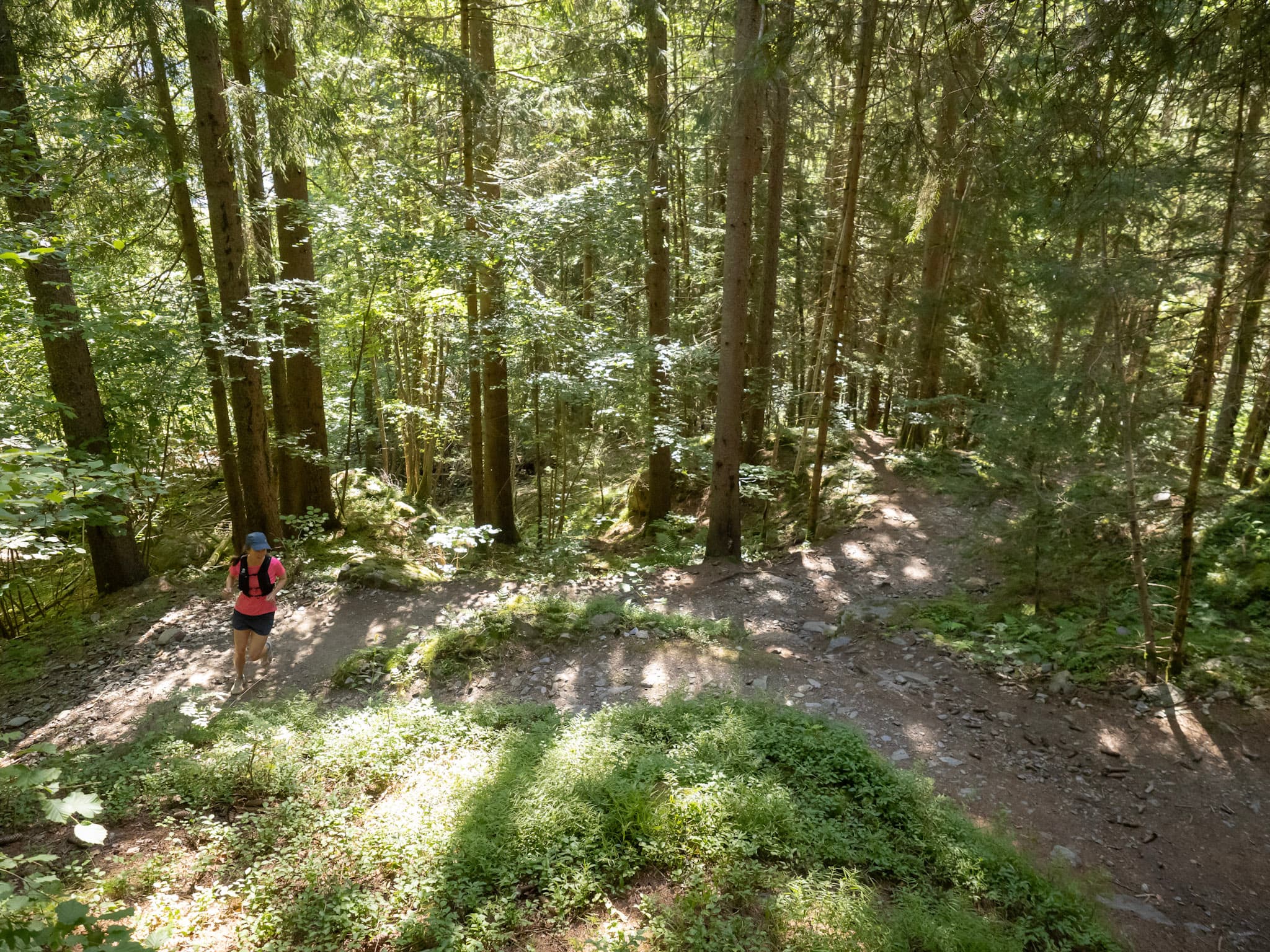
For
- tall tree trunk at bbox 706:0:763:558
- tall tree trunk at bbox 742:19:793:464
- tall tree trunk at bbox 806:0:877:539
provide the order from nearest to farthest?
1. tall tree trunk at bbox 806:0:877:539
2. tall tree trunk at bbox 706:0:763:558
3. tall tree trunk at bbox 742:19:793:464

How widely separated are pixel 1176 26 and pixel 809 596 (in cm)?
774

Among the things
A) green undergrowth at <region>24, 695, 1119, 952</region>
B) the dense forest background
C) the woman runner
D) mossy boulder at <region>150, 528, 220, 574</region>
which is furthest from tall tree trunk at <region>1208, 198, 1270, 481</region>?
mossy boulder at <region>150, 528, 220, 574</region>

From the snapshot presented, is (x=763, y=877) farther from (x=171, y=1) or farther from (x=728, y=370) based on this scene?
(x=171, y=1)

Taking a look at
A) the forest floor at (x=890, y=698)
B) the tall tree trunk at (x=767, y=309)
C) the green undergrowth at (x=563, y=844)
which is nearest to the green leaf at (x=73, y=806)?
the green undergrowth at (x=563, y=844)

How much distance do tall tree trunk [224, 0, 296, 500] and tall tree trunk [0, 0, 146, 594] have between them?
2.26m

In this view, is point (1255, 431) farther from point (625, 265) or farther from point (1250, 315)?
point (625, 265)

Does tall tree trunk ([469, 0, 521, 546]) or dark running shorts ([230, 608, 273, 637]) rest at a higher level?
tall tree trunk ([469, 0, 521, 546])

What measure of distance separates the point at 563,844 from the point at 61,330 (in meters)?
8.13

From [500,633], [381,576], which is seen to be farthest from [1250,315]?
[381,576]

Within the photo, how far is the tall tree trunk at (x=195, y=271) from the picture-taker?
9.41m

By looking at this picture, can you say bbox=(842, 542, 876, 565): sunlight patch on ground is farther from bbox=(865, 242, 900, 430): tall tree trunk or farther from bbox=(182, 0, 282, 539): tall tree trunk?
bbox=(182, 0, 282, 539): tall tree trunk

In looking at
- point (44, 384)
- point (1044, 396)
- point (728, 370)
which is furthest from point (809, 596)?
point (44, 384)

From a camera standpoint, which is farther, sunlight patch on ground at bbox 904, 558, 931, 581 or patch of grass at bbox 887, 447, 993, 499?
patch of grass at bbox 887, 447, 993, 499

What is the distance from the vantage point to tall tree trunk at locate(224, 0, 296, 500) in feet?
31.1
